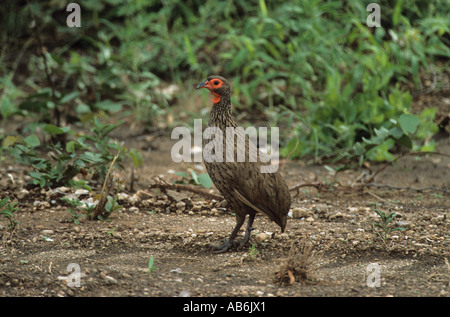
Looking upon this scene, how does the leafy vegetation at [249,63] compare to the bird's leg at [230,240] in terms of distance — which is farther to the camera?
the leafy vegetation at [249,63]

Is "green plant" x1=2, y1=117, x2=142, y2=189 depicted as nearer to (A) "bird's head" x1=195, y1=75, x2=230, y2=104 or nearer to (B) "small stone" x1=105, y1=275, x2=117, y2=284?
(A) "bird's head" x1=195, y1=75, x2=230, y2=104

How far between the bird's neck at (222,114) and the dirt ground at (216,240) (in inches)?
31.0

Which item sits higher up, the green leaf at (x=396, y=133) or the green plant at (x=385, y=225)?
the green leaf at (x=396, y=133)

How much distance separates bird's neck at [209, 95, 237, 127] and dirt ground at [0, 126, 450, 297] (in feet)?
2.59

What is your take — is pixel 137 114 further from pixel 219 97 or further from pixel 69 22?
pixel 219 97

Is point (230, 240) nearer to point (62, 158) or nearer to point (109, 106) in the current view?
point (62, 158)

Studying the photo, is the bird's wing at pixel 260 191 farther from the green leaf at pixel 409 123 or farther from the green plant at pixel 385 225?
the green leaf at pixel 409 123

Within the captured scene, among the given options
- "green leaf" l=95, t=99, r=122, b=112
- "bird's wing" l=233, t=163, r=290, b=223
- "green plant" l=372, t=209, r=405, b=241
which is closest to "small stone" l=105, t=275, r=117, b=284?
"bird's wing" l=233, t=163, r=290, b=223

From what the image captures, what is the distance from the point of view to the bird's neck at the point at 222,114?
3.87 meters

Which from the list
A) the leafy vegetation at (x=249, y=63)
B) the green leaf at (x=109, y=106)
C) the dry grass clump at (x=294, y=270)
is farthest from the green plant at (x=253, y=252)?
the green leaf at (x=109, y=106)

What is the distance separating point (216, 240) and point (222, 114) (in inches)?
33.9

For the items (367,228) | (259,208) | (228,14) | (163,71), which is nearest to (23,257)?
(259,208)

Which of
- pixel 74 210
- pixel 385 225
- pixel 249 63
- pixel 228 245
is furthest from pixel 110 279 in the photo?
pixel 249 63

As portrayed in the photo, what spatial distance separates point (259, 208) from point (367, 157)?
2203mm
